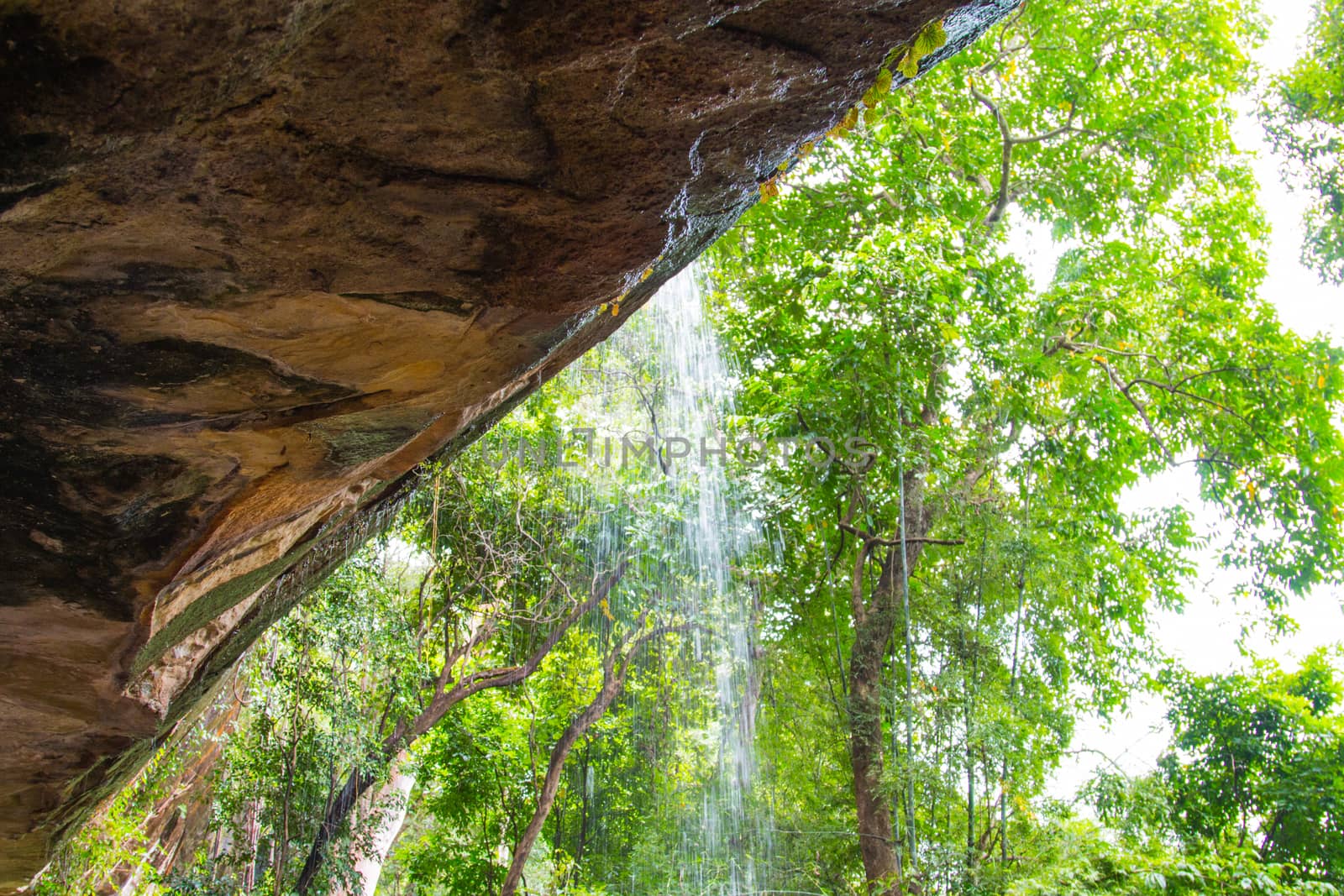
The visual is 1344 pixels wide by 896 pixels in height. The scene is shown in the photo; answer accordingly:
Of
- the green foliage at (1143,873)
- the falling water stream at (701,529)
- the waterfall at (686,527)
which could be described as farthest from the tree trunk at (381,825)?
the green foliage at (1143,873)

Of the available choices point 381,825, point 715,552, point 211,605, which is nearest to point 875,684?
point 715,552

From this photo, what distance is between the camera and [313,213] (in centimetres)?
165

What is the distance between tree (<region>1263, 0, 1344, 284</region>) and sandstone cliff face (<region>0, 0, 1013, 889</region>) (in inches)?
305

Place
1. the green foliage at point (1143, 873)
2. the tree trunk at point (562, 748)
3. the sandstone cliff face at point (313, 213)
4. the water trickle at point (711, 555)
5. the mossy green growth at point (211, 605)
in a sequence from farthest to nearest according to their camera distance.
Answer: the water trickle at point (711, 555)
the tree trunk at point (562, 748)
the green foliage at point (1143, 873)
the mossy green growth at point (211, 605)
the sandstone cliff face at point (313, 213)

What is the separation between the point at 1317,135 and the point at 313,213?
30.1ft

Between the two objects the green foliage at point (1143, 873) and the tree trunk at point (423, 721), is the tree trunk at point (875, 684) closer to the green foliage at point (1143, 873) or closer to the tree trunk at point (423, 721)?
the green foliage at point (1143, 873)

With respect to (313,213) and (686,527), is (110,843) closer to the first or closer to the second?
(313,213)

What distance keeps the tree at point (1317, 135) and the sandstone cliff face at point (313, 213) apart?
305 inches

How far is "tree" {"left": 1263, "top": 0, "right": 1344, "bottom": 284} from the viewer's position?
754 cm

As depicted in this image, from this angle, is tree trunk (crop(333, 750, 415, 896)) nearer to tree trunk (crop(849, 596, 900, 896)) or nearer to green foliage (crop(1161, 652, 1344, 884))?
tree trunk (crop(849, 596, 900, 896))

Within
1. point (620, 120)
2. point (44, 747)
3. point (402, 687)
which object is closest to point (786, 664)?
point (402, 687)

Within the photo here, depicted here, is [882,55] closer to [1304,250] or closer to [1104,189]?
[1104,189]

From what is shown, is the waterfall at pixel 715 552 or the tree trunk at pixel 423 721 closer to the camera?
the tree trunk at pixel 423 721

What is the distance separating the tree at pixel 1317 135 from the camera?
24.7ft
